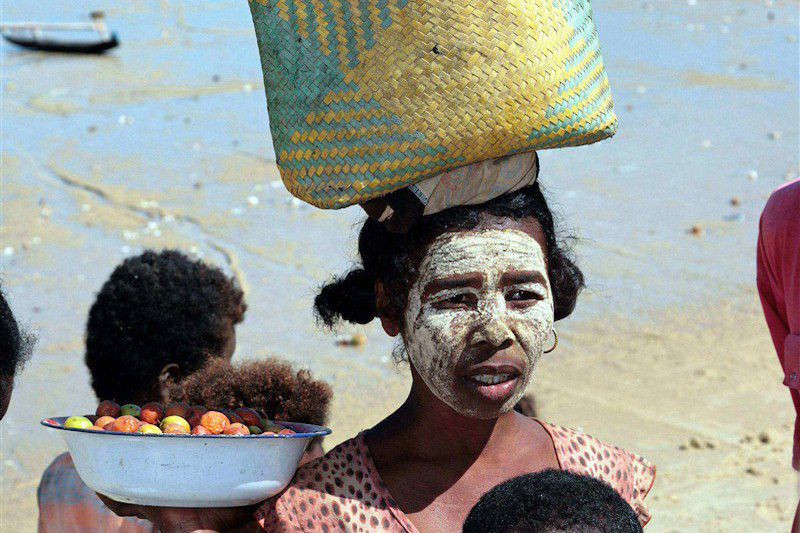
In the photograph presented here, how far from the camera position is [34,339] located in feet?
10.6

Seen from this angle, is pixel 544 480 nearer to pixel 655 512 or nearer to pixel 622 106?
pixel 655 512

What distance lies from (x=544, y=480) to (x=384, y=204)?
66 cm

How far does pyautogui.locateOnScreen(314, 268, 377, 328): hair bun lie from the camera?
2598 mm

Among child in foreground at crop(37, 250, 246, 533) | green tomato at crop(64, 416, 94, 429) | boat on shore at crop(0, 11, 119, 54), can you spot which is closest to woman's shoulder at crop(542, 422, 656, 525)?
green tomato at crop(64, 416, 94, 429)

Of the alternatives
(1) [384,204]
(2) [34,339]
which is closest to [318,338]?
(2) [34,339]

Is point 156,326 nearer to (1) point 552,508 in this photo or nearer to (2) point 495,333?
(2) point 495,333

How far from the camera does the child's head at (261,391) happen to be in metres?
3.17

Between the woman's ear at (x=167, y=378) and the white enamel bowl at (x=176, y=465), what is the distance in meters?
1.21

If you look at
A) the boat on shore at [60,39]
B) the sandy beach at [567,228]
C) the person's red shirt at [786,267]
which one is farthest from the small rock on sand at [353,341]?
the boat on shore at [60,39]

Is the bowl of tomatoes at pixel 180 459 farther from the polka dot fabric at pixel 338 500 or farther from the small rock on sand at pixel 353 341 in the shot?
the small rock on sand at pixel 353 341

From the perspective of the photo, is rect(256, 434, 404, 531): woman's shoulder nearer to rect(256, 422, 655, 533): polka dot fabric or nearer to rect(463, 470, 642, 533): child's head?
rect(256, 422, 655, 533): polka dot fabric

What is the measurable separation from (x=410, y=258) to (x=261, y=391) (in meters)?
0.94

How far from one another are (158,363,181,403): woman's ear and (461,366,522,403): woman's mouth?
1.42m

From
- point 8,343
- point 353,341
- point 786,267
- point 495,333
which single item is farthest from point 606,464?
point 353,341
